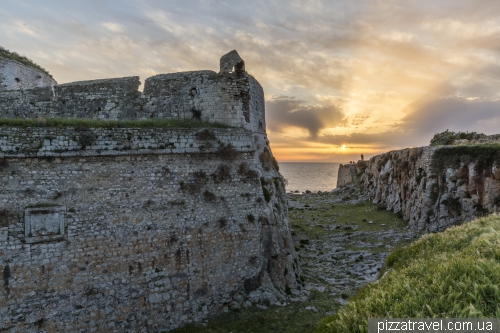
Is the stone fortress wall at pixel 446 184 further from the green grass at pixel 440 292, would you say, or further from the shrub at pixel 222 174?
the shrub at pixel 222 174

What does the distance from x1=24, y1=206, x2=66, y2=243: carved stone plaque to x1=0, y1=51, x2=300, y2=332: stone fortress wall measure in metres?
0.03

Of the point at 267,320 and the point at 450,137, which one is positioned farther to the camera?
the point at 450,137

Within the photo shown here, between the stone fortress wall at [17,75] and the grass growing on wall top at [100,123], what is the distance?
12.2 ft

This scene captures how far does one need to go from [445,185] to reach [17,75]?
28.4 m

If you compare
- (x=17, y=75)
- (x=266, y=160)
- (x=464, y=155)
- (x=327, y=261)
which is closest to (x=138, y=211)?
(x=266, y=160)

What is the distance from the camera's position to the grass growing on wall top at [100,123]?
1087 cm

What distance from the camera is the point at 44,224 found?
33.1ft

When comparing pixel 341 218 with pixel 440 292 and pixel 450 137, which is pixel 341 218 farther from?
pixel 440 292

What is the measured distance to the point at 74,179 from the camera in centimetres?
1082

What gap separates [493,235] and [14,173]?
1441cm

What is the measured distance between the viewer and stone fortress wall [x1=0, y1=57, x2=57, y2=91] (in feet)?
48.9

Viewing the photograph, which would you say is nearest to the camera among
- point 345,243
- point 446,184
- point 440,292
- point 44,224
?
point 440,292

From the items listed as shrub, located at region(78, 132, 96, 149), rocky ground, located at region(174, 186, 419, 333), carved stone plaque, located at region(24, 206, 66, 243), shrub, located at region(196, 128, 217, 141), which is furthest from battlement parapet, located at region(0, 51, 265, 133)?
rocky ground, located at region(174, 186, 419, 333)

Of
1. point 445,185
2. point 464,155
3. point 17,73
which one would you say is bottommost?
point 445,185
